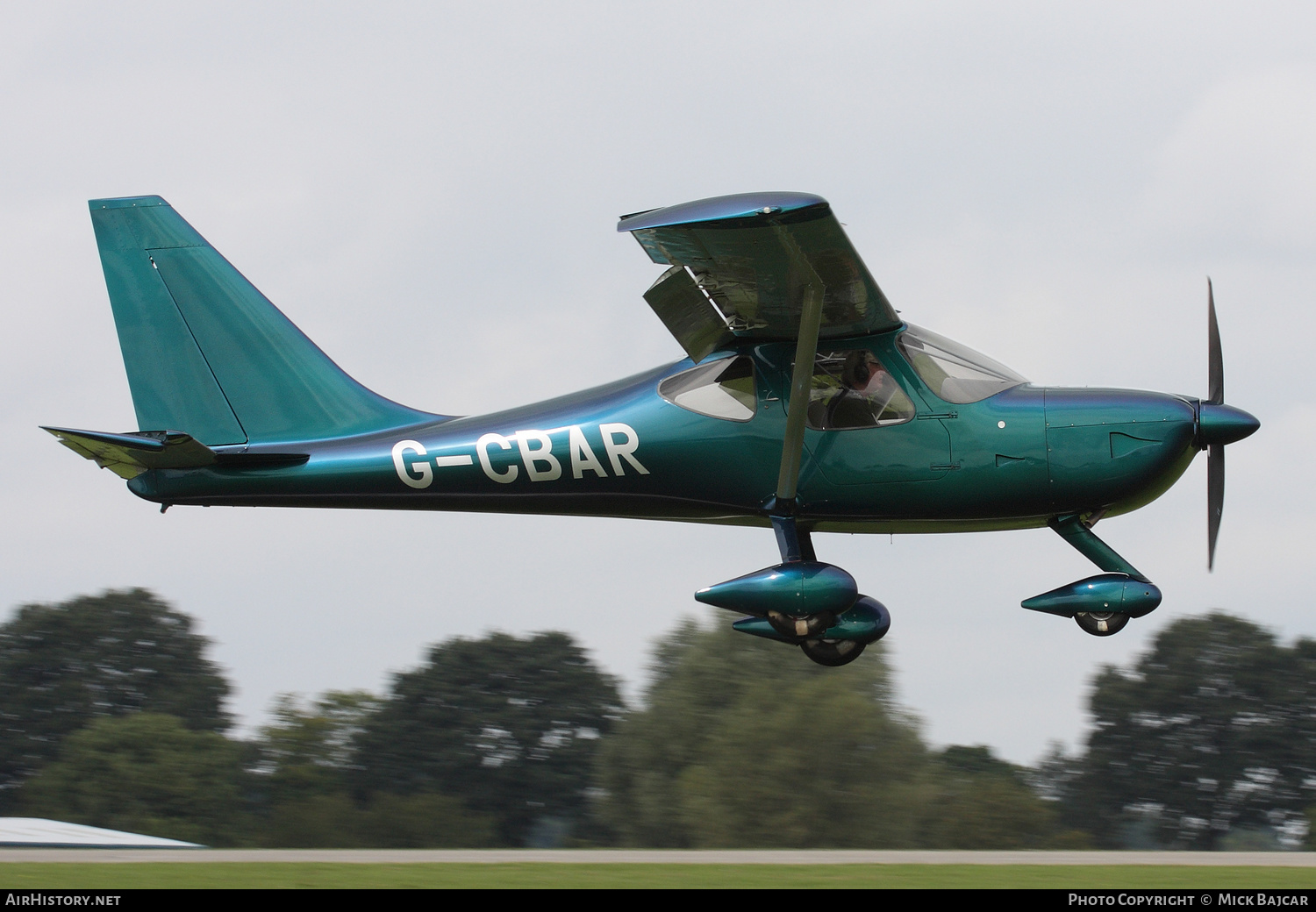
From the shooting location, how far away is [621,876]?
1064 centimetres

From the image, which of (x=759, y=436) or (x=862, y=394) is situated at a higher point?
(x=862, y=394)

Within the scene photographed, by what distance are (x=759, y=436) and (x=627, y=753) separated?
132ft

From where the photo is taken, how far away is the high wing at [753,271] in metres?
9.56

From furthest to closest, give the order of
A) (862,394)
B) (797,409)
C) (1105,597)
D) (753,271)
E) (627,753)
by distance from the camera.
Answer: (627,753), (862,394), (797,409), (1105,597), (753,271)

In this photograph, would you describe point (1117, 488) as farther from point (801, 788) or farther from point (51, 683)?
point (51, 683)

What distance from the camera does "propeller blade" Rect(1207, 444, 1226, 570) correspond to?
11617 mm

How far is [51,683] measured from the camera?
6303cm

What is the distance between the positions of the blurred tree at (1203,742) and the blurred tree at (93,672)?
3582 centimetres

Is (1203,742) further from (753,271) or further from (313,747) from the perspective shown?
(753,271)

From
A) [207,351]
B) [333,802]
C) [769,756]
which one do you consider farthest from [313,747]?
[207,351]

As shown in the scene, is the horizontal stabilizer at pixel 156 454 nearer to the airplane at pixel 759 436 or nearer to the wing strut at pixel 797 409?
the airplane at pixel 759 436

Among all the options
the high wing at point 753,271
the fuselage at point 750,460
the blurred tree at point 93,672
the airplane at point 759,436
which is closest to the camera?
the high wing at point 753,271

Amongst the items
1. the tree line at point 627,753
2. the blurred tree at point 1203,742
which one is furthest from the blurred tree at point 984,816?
the blurred tree at point 1203,742

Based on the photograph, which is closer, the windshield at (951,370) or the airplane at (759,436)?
the airplane at (759,436)
